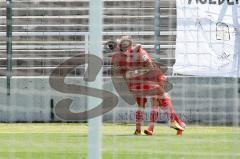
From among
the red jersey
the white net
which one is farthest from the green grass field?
the red jersey

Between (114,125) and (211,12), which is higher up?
(211,12)

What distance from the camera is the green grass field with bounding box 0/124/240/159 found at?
966cm

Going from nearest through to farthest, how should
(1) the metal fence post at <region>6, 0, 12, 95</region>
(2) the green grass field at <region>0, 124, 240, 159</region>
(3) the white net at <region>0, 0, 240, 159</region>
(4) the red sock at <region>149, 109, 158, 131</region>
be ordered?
(2) the green grass field at <region>0, 124, 240, 159</region>
(3) the white net at <region>0, 0, 240, 159</region>
(1) the metal fence post at <region>6, 0, 12, 95</region>
(4) the red sock at <region>149, 109, 158, 131</region>

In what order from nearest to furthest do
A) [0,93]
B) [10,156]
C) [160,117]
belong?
[10,156]
[0,93]
[160,117]

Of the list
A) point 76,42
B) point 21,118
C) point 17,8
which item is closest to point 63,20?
point 76,42

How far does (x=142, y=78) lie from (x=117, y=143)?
0.92 metres

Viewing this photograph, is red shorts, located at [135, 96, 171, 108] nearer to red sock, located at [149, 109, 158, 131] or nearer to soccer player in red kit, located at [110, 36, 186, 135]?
soccer player in red kit, located at [110, 36, 186, 135]

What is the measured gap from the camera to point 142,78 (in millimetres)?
10656

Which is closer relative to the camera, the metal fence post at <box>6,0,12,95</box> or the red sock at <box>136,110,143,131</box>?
the metal fence post at <box>6,0,12,95</box>

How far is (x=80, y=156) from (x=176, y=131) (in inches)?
107

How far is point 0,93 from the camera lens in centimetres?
1020

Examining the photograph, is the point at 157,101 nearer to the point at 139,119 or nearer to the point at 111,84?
the point at 139,119

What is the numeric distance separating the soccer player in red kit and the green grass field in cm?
23

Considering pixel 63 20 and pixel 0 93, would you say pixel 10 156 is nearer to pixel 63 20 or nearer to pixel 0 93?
pixel 0 93
